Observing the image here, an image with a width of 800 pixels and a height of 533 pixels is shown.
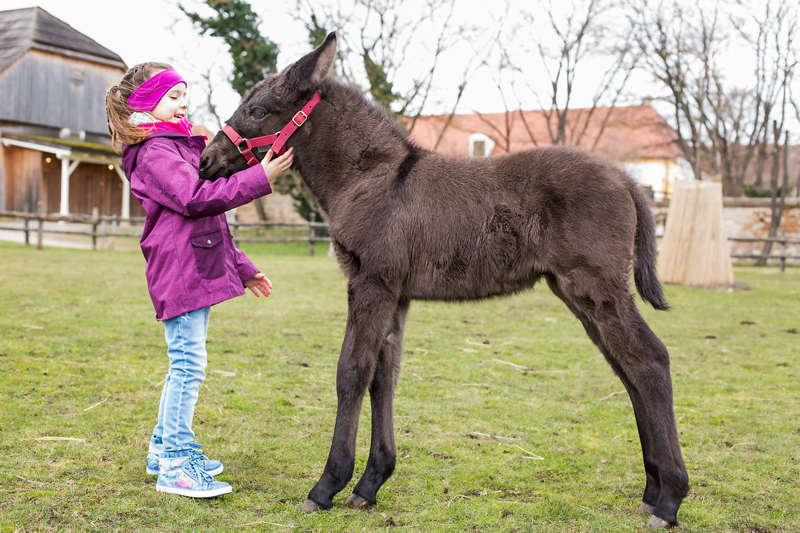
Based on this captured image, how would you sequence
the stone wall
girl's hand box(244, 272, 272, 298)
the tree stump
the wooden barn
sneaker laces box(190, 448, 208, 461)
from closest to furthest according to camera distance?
sneaker laces box(190, 448, 208, 461), girl's hand box(244, 272, 272, 298), the tree stump, the stone wall, the wooden barn

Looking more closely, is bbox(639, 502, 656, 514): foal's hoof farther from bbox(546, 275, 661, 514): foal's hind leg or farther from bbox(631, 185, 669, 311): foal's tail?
bbox(631, 185, 669, 311): foal's tail

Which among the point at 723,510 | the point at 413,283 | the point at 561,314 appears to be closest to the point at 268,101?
the point at 413,283

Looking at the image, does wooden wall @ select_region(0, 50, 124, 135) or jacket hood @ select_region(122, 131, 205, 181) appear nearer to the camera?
jacket hood @ select_region(122, 131, 205, 181)

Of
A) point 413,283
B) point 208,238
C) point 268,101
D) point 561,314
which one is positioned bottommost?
point 561,314

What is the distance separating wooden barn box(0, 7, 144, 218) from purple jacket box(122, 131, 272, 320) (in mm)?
28876

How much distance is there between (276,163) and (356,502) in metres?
1.84

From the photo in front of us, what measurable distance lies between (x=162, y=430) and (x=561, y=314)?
8.17 metres

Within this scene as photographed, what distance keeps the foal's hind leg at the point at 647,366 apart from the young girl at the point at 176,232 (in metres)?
1.79

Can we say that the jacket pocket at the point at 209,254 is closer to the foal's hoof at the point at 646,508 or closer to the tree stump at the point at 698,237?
the foal's hoof at the point at 646,508

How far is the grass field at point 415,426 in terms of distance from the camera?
2.93 meters

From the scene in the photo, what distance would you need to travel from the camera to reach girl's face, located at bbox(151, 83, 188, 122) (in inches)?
127

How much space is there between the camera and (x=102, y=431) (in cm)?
387

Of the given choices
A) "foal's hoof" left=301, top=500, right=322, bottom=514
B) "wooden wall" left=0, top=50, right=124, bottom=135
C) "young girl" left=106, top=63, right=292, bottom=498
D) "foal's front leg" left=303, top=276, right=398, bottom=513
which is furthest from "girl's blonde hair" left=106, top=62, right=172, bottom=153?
"wooden wall" left=0, top=50, right=124, bottom=135

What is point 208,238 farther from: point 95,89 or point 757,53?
point 95,89
